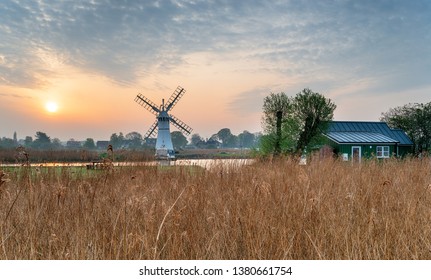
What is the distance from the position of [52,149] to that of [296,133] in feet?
74.7

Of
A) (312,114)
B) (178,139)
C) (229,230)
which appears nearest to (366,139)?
(312,114)

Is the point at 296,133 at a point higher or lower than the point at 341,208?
higher

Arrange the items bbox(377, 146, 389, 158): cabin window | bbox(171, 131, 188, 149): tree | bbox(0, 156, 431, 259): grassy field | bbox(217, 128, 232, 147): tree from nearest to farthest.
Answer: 1. bbox(0, 156, 431, 259): grassy field
2. bbox(377, 146, 389, 158): cabin window
3. bbox(171, 131, 188, 149): tree
4. bbox(217, 128, 232, 147): tree

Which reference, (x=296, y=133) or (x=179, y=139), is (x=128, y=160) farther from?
(x=179, y=139)

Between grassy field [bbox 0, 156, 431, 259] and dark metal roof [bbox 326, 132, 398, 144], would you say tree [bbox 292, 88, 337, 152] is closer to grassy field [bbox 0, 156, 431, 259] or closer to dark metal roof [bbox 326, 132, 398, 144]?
dark metal roof [bbox 326, 132, 398, 144]

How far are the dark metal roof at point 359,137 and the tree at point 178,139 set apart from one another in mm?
24809

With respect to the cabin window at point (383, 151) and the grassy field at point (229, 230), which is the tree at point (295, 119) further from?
the grassy field at point (229, 230)

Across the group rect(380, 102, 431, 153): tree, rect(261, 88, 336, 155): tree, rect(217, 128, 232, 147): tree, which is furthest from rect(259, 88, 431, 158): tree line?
rect(217, 128, 232, 147): tree

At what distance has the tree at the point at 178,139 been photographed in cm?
4931

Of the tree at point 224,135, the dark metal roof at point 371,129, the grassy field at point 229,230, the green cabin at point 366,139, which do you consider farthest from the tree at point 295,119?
the tree at point 224,135

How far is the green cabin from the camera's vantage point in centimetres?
3038

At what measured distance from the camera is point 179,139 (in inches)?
1996

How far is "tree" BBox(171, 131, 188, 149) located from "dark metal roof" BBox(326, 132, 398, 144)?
2481 cm

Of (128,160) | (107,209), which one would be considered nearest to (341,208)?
(107,209)
